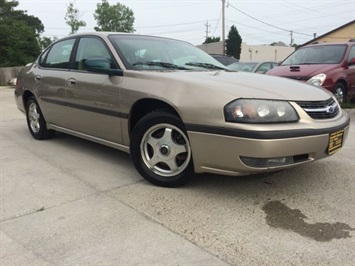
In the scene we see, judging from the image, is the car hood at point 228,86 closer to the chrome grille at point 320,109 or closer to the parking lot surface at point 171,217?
the chrome grille at point 320,109

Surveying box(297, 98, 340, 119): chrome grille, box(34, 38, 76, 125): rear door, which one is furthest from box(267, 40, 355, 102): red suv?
box(34, 38, 76, 125): rear door

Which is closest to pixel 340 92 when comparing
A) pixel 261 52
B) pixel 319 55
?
pixel 319 55

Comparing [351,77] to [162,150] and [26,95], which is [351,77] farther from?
[26,95]

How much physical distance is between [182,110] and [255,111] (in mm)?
628

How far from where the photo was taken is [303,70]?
7.44 meters

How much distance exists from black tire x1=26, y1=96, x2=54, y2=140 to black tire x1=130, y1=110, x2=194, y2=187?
226 centimetres

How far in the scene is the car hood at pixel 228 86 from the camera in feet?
10.2

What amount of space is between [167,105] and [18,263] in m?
1.80

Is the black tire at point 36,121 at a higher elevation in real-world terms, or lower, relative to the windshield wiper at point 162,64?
lower

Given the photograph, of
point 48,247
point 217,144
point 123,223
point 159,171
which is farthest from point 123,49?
point 48,247

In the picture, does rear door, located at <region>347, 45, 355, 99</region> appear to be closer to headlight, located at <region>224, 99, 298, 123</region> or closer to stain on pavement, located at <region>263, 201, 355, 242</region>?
headlight, located at <region>224, 99, 298, 123</region>

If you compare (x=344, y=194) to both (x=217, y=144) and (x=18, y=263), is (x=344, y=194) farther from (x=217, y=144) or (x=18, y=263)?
(x=18, y=263)

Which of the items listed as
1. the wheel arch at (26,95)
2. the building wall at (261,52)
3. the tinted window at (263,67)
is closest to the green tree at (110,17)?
the building wall at (261,52)

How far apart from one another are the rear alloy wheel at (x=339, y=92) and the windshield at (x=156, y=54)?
13.0ft
